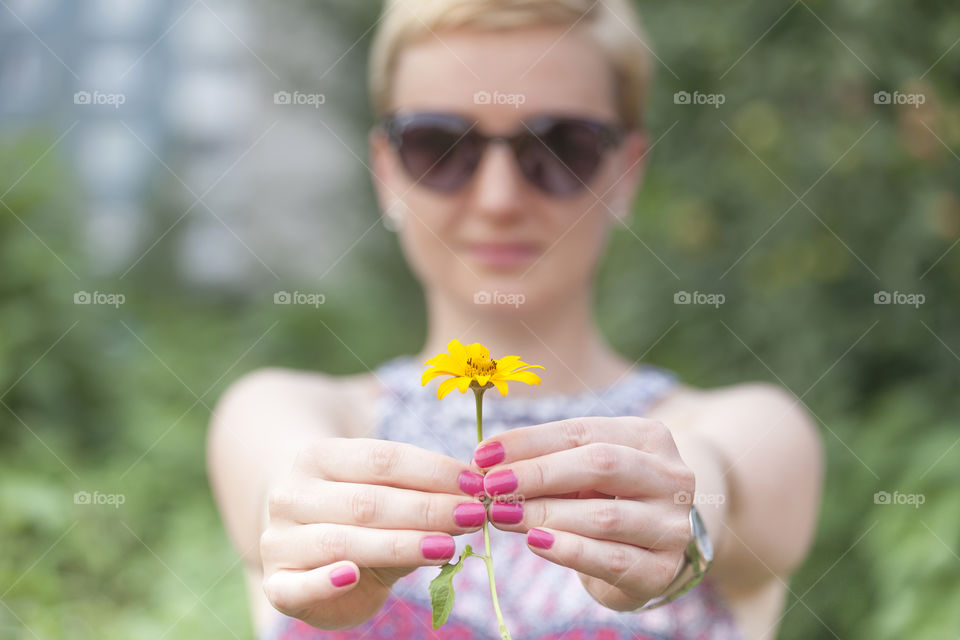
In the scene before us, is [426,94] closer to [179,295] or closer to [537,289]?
[537,289]

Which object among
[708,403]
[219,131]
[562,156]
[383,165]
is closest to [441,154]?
[562,156]

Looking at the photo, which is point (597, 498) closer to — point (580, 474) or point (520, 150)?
point (580, 474)

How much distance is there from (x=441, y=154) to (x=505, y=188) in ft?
0.49

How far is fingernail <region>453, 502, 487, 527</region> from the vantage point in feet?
3.00

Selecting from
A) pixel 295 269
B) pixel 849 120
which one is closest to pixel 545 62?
pixel 849 120

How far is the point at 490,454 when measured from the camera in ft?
3.04

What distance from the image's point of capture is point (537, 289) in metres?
1.75

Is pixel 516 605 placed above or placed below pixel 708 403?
below

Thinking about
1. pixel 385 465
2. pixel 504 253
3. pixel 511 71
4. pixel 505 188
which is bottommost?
pixel 385 465

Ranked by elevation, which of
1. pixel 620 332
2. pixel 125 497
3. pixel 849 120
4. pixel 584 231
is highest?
pixel 849 120

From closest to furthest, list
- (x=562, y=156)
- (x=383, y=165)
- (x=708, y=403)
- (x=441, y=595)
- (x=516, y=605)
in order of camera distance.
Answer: (x=441, y=595) → (x=516, y=605) → (x=562, y=156) → (x=708, y=403) → (x=383, y=165)

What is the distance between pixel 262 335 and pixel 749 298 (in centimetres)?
241

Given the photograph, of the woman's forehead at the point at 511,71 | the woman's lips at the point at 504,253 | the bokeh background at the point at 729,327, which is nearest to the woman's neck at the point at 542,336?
the woman's lips at the point at 504,253

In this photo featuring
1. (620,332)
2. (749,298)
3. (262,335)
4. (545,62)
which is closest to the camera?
(545,62)
